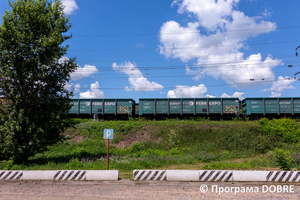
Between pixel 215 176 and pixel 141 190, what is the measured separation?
3.81 metres

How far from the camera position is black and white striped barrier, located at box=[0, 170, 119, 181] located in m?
9.28

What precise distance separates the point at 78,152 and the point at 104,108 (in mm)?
9754

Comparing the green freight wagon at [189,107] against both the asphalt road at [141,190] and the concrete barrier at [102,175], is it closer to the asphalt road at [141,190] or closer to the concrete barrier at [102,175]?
the concrete barrier at [102,175]

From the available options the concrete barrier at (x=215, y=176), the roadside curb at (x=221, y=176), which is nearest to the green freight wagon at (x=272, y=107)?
the roadside curb at (x=221, y=176)

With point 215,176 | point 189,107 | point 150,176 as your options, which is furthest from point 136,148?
point 189,107

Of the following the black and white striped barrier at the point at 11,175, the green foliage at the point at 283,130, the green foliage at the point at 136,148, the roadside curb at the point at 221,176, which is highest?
the green foliage at the point at 283,130

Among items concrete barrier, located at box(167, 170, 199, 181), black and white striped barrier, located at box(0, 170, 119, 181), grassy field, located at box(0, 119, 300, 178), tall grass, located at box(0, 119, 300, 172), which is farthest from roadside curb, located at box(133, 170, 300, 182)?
tall grass, located at box(0, 119, 300, 172)

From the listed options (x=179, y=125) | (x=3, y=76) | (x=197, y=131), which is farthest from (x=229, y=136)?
(x=3, y=76)

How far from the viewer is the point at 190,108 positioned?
24.5 metres

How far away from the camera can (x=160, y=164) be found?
12641 millimetres

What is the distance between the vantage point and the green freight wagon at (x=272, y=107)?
23.6 metres

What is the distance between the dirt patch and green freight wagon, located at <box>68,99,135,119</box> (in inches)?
186

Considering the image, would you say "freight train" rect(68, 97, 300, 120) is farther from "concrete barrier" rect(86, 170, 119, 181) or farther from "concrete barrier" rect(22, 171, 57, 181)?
"concrete barrier" rect(86, 170, 119, 181)

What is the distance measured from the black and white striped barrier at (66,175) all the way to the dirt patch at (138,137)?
10.1 meters
